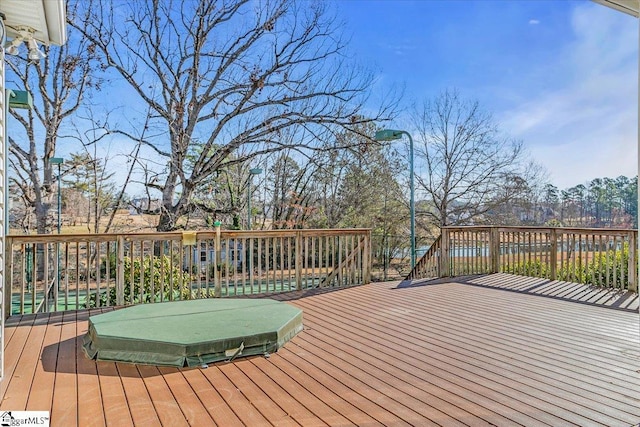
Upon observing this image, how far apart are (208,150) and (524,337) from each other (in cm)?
857

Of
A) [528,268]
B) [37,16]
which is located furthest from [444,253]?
[37,16]

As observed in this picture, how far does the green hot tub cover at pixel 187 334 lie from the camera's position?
2.91m

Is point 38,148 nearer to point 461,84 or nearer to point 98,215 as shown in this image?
point 98,215

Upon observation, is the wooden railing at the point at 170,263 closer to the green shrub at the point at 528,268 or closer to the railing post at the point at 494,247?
the railing post at the point at 494,247

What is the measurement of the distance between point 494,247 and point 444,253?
2.94 feet

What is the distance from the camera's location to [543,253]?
6.91 meters

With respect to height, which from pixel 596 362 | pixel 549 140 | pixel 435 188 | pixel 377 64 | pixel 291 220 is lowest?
pixel 596 362

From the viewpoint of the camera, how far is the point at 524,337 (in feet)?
11.7

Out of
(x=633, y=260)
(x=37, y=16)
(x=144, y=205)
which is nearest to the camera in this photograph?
(x=37, y=16)

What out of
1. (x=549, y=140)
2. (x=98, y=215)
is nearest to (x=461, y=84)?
(x=549, y=140)

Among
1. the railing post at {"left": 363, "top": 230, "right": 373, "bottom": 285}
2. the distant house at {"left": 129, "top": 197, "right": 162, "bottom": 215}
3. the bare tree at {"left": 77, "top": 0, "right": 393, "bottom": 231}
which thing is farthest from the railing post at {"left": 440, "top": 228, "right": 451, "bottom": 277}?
the distant house at {"left": 129, "top": 197, "right": 162, "bottom": 215}

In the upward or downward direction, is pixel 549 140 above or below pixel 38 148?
above

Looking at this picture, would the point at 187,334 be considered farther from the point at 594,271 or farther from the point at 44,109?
the point at 44,109

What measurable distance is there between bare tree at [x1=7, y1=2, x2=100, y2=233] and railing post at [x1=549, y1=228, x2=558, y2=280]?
35.5ft
